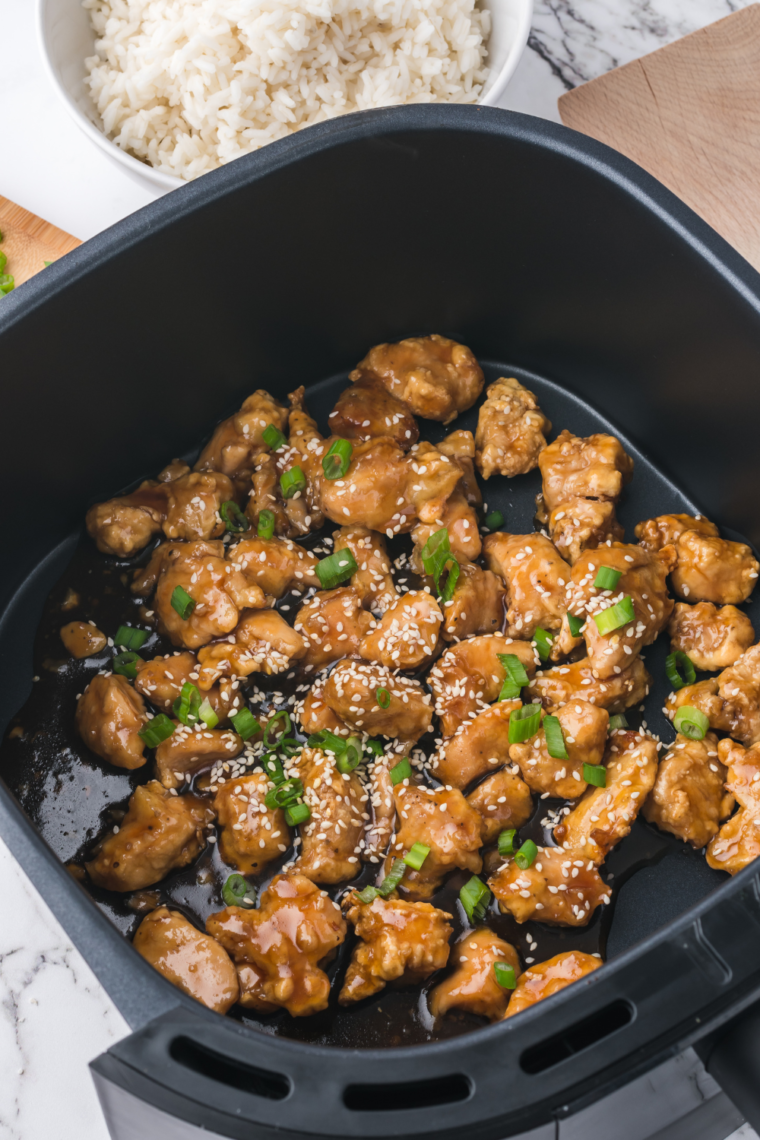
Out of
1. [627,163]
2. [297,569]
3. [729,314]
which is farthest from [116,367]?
[729,314]

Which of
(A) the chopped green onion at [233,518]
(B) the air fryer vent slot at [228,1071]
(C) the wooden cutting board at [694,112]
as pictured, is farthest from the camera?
(C) the wooden cutting board at [694,112]

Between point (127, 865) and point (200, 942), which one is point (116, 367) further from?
point (200, 942)

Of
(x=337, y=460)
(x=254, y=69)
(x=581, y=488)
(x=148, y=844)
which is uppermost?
(x=254, y=69)

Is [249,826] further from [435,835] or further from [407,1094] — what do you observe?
[407,1094]

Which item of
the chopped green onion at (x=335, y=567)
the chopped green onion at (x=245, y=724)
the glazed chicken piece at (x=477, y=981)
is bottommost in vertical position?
the glazed chicken piece at (x=477, y=981)

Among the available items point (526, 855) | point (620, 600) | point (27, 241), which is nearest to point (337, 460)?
point (620, 600)

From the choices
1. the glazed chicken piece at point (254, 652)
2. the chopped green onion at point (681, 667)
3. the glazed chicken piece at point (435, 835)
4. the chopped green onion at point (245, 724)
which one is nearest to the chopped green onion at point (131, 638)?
the glazed chicken piece at point (254, 652)

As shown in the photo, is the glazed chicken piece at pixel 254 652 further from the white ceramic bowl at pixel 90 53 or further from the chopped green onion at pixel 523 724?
the white ceramic bowl at pixel 90 53
